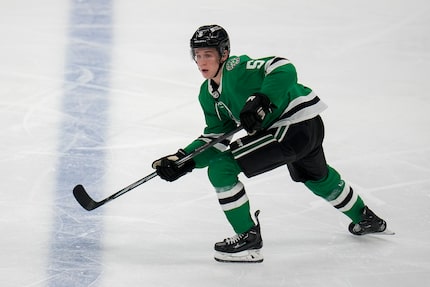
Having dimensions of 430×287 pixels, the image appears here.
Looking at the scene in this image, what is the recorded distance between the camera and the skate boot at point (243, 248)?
3.44m

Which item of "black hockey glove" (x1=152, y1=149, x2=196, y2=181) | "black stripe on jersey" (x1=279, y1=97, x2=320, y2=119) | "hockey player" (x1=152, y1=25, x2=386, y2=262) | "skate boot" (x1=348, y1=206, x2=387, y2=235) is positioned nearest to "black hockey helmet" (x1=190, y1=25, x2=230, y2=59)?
"hockey player" (x1=152, y1=25, x2=386, y2=262)

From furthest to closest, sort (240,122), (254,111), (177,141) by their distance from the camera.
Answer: (177,141) → (240,122) → (254,111)

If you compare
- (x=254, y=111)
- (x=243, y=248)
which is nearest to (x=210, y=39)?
(x=254, y=111)

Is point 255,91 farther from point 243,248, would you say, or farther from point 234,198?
point 243,248

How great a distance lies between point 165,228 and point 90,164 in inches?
31.1

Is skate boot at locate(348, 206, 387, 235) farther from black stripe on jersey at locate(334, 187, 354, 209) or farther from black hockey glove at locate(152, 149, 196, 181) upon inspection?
black hockey glove at locate(152, 149, 196, 181)

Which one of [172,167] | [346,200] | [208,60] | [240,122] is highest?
[208,60]

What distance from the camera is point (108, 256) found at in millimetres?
3451

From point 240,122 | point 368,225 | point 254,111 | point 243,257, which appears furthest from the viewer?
point 368,225

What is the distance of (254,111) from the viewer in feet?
10.5

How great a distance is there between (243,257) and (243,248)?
4 centimetres

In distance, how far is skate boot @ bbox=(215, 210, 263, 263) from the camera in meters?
3.44

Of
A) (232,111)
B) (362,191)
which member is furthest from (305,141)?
(362,191)

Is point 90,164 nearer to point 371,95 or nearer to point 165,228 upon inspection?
point 165,228
